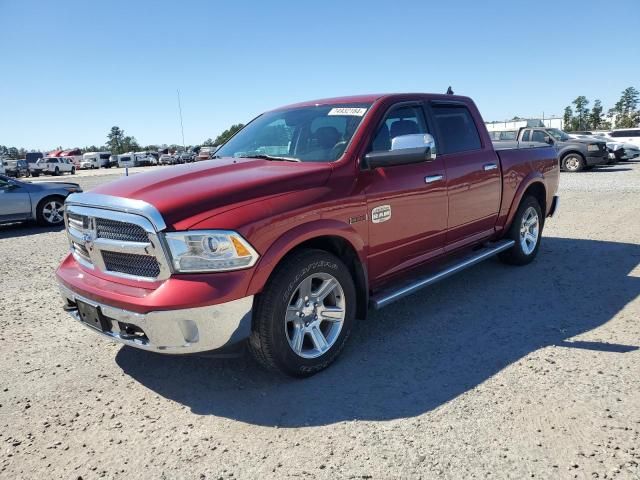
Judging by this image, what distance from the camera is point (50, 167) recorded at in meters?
48.6

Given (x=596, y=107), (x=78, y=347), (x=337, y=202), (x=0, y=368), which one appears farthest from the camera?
(x=596, y=107)

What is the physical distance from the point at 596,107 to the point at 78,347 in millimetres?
95795

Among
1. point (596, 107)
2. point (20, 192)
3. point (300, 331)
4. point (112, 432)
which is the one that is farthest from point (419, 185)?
point (596, 107)

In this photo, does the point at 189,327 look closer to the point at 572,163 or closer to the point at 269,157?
the point at 269,157

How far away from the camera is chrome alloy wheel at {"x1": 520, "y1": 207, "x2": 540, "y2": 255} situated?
5.81m

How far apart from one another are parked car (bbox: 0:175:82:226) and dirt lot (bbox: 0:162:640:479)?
258 inches

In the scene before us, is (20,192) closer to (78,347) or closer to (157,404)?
(78,347)

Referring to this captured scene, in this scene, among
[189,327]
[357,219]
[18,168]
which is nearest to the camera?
[189,327]

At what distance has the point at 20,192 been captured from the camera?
10.3m

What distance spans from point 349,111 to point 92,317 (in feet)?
8.11

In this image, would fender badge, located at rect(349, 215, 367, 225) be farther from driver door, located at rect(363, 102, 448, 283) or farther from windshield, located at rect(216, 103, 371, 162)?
windshield, located at rect(216, 103, 371, 162)

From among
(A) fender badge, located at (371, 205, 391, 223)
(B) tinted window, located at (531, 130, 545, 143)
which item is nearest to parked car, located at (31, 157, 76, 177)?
(B) tinted window, located at (531, 130, 545, 143)

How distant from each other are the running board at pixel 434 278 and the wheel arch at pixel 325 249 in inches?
5.3

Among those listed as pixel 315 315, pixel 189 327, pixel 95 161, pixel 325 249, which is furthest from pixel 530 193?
pixel 95 161
